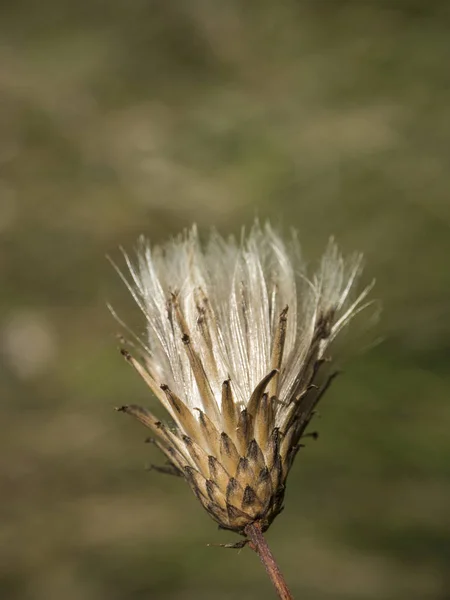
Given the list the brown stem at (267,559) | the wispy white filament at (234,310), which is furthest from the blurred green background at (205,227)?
the brown stem at (267,559)

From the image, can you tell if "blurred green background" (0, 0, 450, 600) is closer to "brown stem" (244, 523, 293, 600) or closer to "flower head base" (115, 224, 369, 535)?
"flower head base" (115, 224, 369, 535)

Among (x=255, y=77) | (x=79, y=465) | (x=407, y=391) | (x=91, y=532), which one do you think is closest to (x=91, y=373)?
(x=79, y=465)

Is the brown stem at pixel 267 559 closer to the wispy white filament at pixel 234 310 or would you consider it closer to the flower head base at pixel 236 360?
the flower head base at pixel 236 360

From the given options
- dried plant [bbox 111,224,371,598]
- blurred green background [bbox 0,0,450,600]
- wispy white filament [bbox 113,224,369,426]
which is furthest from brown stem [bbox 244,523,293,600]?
blurred green background [bbox 0,0,450,600]

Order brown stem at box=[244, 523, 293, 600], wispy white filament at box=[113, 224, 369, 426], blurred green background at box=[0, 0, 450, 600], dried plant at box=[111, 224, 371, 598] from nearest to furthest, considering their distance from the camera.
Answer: brown stem at box=[244, 523, 293, 600]
dried plant at box=[111, 224, 371, 598]
wispy white filament at box=[113, 224, 369, 426]
blurred green background at box=[0, 0, 450, 600]

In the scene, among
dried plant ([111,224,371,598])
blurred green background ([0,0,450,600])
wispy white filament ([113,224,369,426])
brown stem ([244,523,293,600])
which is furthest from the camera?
blurred green background ([0,0,450,600])

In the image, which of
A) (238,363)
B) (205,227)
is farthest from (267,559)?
(205,227)

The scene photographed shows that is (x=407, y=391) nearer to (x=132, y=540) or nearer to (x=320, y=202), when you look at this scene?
(x=320, y=202)
